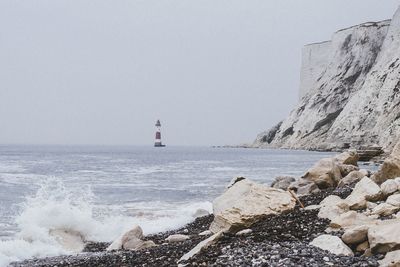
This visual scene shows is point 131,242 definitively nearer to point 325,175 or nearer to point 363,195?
point 363,195

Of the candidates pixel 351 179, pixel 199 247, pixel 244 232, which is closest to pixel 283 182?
pixel 351 179

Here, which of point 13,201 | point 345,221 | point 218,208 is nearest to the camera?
point 345,221

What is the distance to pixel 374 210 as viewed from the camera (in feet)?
27.9

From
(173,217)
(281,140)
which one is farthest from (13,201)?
(281,140)

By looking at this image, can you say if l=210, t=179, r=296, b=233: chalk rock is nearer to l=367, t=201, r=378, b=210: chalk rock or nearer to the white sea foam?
l=367, t=201, r=378, b=210: chalk rock

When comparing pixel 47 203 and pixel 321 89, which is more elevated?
pixel 321 89

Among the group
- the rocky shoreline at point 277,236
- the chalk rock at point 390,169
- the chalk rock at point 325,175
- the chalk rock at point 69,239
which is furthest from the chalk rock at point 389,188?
the chalk rock at point 69,239

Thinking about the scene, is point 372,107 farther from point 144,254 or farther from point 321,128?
point 144,254

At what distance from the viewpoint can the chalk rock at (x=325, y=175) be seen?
15516mm

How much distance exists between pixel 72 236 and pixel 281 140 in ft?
278

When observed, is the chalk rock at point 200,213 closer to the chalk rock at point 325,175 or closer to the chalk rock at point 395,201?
the chalk rock at point 325,175

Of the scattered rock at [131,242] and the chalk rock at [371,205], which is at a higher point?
the chalk rock at [371,205]

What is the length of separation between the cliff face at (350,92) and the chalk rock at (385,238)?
46.9 meters

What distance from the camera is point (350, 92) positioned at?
253ft
